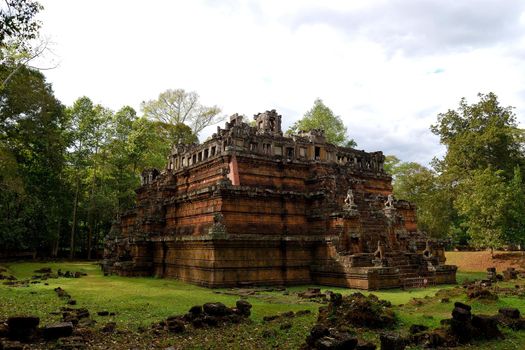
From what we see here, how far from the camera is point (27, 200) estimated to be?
37.7m

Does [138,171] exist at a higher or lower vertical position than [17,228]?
higher

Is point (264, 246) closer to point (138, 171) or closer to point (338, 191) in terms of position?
point (338, 191)

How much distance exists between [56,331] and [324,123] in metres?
46.9

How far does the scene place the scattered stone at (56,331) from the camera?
939cm

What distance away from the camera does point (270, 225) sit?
23922mm

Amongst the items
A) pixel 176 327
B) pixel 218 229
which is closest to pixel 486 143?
pixel 218 229

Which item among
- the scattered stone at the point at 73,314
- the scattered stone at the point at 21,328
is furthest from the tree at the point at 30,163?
the scattered stone at the point at 21,328

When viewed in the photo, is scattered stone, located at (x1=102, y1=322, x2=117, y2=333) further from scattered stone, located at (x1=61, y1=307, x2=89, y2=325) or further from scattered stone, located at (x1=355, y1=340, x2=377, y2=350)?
scattered stone, located at (x1=355, y1=340, x2=377, y2=350)

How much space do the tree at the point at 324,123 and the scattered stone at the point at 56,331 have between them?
44303 mm

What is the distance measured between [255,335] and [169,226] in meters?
18.7

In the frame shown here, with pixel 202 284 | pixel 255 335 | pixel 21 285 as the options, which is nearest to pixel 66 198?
pixel 21 285

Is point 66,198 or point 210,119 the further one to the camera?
point 210,119

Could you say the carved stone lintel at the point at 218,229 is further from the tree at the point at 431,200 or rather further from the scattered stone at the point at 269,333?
the tree at the point at 431,200

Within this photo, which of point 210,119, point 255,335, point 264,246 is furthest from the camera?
point 210,119
